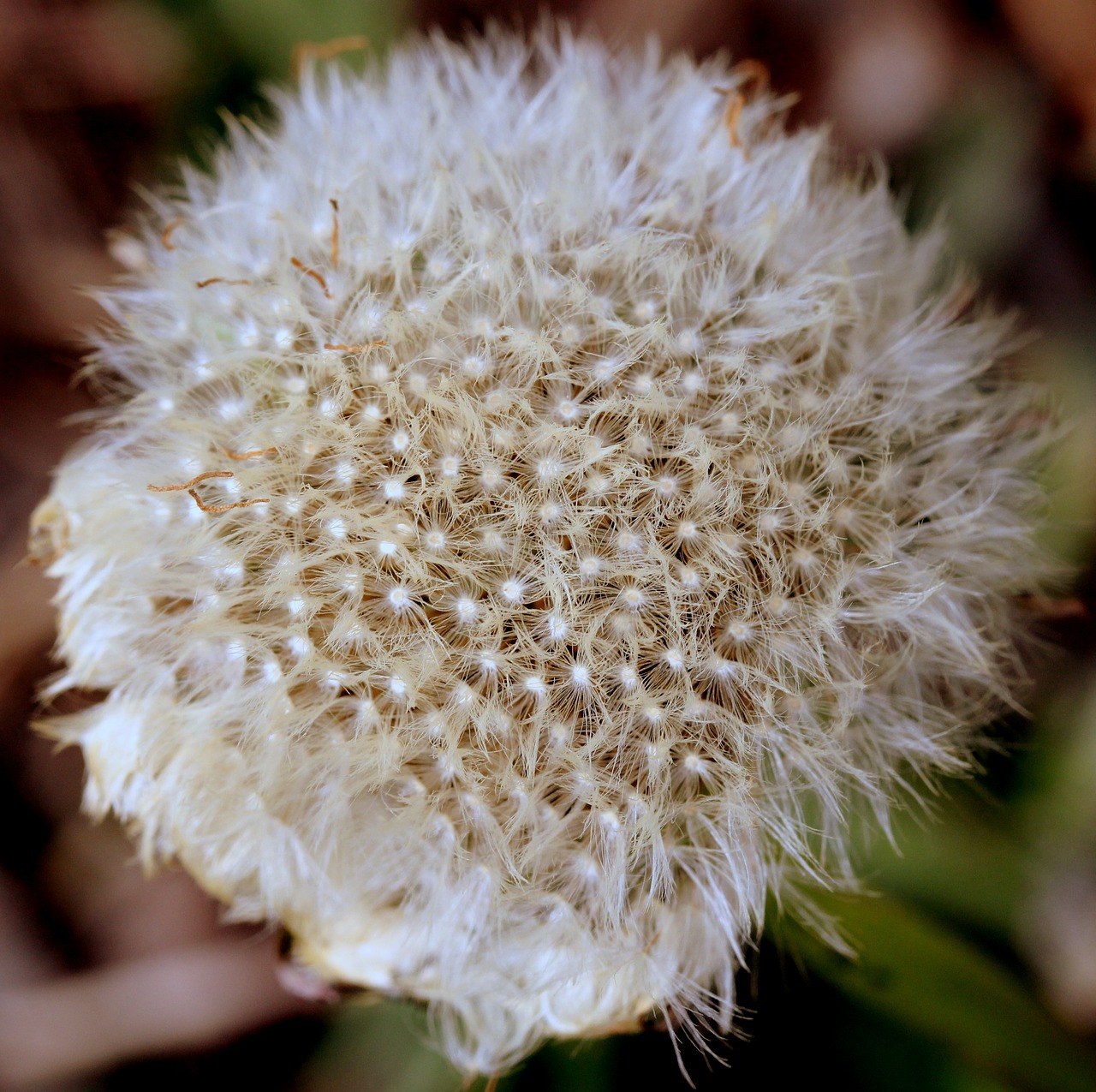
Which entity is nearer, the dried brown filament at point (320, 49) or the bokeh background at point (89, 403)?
the dried brown filament at point (320, 49)

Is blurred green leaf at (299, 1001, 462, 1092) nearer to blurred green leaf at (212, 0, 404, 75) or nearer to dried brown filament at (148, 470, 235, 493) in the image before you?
dried brown filament at (148, 470, 235, 493)

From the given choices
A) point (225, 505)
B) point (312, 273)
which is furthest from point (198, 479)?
point (312, 273)

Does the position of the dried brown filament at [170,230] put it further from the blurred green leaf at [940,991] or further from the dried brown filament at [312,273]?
the blurred green leaf at [940,991]

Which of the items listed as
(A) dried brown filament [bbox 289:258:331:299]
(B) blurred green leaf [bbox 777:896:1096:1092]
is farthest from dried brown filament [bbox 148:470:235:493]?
(B) blurred green leaf [bbox 777:896:1096:1092]

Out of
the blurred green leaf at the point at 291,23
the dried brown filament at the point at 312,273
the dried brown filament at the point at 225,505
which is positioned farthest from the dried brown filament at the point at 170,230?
the blurred green leaf at the point at 291,23

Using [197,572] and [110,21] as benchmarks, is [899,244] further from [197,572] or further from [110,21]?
[110,21]

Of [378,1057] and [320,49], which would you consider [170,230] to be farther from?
[378,1057]
